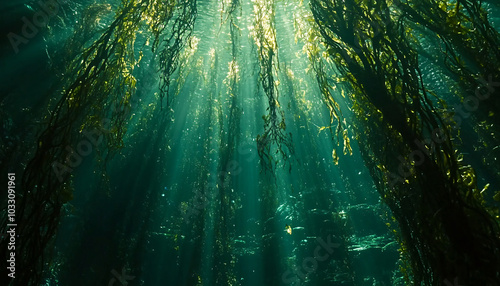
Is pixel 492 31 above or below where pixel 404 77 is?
above

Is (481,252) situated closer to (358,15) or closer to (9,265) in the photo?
(358,15)

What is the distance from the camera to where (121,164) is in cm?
1216

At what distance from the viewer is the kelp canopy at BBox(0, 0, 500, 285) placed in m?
1.87

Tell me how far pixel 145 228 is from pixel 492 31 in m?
11.4

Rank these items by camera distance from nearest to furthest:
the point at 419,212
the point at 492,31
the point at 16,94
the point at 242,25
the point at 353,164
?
1. the point at 419,212
2. the point at 492,31
3. the point at 16,94
4. the point at 242,25
5. the point at 353,164

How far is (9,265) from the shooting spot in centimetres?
165

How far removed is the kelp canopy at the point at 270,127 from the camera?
6.13 feet

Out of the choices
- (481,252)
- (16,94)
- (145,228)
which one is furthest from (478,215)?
(145,228)

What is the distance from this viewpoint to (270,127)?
2867mm

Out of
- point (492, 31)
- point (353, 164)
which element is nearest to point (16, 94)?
point (492, 31)

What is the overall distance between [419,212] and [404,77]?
1.03 m

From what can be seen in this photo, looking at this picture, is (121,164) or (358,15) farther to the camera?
(121,164)

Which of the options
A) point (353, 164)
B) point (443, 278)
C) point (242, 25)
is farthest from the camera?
point (353, 164)

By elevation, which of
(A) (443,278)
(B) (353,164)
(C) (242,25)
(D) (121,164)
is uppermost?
(B) (353,164)
